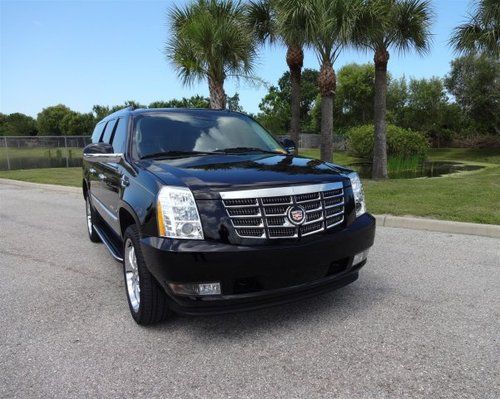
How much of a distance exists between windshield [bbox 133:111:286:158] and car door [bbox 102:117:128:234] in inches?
10.0

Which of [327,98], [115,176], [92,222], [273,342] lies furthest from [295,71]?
[273,342]

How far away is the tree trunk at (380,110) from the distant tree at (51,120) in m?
81.9

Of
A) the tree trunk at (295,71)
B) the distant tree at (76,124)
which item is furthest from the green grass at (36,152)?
the distant tree at (76,124)

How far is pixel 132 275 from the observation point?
12.9ft

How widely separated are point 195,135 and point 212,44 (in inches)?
404

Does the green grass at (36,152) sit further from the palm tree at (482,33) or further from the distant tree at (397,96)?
the distant tree at (397,96)

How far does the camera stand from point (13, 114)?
8931cm

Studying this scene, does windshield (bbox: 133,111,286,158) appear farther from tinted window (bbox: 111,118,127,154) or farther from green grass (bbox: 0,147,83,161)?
green grass (bbox: 0,147,83,161)

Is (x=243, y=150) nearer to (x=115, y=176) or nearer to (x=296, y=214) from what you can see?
(x=115, y=176)

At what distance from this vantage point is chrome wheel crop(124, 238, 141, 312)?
12.4 feet

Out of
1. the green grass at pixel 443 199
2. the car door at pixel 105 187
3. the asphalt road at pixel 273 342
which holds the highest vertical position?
the car door at pixel 105 187

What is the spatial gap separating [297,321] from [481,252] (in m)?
3.36

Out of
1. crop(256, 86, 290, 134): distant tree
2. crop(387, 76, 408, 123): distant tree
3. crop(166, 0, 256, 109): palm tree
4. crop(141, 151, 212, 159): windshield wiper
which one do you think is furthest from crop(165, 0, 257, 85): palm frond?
crop(256, 86, 290, 134): distant tree

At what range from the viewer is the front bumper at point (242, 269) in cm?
306
